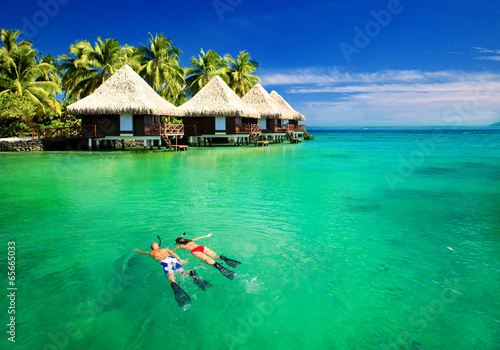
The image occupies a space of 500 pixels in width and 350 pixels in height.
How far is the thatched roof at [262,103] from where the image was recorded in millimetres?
34062

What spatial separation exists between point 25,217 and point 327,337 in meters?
6.29

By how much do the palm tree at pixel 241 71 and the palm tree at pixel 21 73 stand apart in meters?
16.8

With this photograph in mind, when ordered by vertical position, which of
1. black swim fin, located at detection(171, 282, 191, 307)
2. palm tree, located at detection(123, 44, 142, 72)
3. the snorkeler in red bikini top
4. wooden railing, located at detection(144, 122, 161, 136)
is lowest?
black swim fin, located at detection(171, 282, 191, 307)

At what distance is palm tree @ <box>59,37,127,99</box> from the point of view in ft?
88.9

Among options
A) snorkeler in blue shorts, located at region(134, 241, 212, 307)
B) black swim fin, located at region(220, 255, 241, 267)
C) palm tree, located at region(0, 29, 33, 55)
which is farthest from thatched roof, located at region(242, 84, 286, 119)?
black swim fin, located at region(220, 255, 241, 267)

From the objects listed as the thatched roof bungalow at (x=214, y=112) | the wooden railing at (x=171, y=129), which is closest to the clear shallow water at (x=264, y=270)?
the wooden railing at (x=171, y=129)

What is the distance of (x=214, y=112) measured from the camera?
88.8ft

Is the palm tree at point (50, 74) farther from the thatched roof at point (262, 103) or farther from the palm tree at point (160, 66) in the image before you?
the thatched roof at point (262, 103)

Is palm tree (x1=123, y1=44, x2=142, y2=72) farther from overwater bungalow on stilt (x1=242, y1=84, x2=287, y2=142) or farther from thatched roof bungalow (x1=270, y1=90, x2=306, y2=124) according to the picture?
thatched roof bungalow (x1=270, y1=90, x2=306, y2=124)

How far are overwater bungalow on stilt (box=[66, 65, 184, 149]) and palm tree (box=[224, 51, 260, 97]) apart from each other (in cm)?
1490

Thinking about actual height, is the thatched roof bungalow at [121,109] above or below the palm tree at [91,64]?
below

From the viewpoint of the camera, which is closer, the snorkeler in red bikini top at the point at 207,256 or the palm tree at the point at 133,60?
the snorkeler in red bikini top at the point at 207,256

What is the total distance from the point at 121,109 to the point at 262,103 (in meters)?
15.6

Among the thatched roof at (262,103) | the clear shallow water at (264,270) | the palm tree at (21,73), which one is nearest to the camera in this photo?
the clear shallow water at (264,270)
